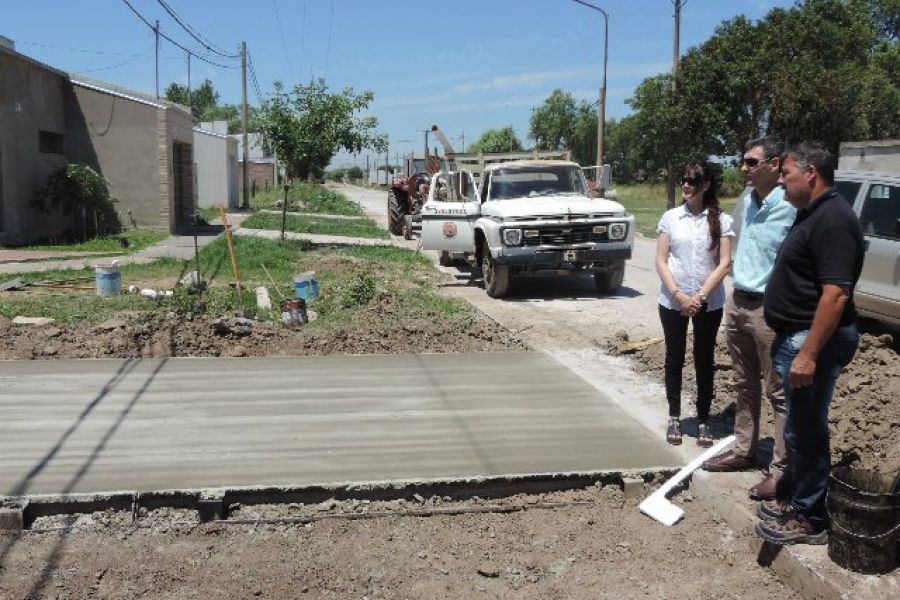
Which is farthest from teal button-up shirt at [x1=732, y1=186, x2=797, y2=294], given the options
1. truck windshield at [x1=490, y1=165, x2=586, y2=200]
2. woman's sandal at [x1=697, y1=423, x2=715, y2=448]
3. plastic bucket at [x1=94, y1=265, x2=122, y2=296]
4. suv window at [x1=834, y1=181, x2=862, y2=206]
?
plastic bucket at [x1=94, y1=265, x2=122, y2=296]

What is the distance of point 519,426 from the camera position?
5.94m

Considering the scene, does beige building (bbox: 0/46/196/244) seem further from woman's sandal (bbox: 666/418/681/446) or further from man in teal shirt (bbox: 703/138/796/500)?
man in teal shirt (bbox: 703/138/796/500)

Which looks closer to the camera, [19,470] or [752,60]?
[19,470]

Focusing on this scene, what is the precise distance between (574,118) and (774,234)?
74959 millimetres

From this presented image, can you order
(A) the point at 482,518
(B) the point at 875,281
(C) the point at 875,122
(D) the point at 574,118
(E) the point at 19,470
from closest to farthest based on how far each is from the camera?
(A) the point at 482,518, (E) the point at 19,470, (B) the point at 875,281, (C) the point at 875,122, (D) the point at 574,118

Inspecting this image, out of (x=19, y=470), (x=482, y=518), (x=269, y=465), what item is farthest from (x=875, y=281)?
(x=19, y=470)

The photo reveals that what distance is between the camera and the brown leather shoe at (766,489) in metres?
4.40

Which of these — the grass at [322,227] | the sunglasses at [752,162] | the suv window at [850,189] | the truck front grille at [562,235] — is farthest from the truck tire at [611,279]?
the grass at [322,227]

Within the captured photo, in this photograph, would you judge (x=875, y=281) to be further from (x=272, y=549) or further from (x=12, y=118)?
(x=12, y=118)

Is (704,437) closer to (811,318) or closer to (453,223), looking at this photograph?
(811,318)

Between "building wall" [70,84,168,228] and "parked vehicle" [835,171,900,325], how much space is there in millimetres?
19115

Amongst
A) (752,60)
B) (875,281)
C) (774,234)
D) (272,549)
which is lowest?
(272,549)

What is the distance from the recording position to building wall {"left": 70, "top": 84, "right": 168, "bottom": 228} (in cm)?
2234

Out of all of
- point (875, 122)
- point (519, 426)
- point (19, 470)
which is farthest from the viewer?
point (875, 122)
